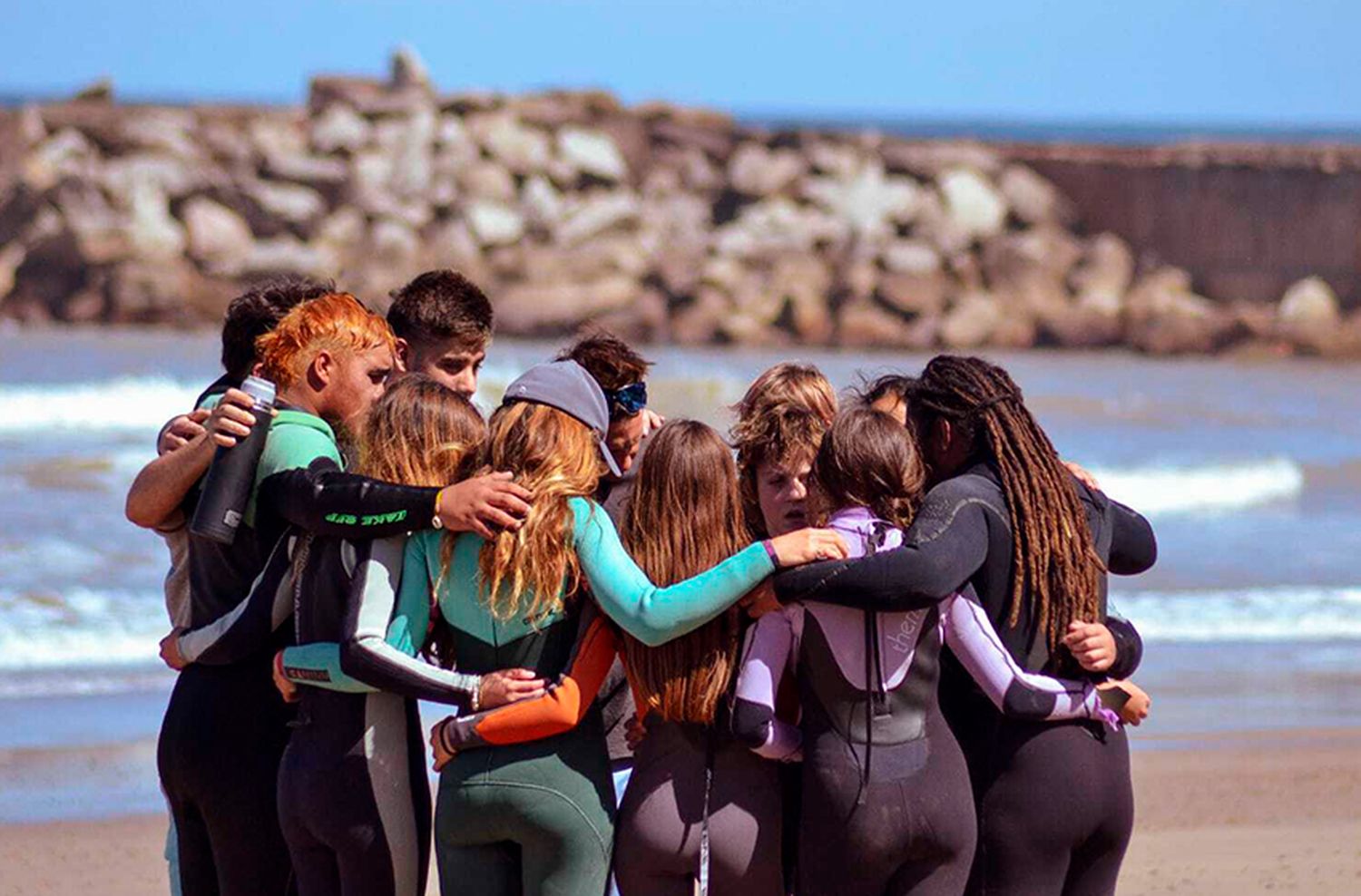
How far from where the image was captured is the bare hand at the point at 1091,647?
3.59 m

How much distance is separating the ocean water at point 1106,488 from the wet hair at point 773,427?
1181mm

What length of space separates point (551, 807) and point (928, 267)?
2654 cm

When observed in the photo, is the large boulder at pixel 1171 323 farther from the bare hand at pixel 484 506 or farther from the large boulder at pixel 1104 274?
the bare hand at pixel 484 506

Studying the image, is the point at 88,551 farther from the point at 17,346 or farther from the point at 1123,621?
the point at 17,346

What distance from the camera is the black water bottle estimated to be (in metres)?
3.71

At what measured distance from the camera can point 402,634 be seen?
3570 mm

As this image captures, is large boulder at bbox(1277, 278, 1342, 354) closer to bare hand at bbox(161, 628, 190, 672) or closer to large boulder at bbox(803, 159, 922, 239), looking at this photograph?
large boulder at bbox(803, 159, 922, 239)

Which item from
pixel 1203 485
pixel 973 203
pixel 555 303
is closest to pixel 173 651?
pixel 1203 485

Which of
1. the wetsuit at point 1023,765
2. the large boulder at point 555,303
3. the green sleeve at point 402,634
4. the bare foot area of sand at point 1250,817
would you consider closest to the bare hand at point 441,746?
the green sleeve at point 402,634

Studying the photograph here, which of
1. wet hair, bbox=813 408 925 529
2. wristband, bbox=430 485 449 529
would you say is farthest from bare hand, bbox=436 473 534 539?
wet hair, bbox=813 408 925 529

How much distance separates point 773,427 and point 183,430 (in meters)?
1.13

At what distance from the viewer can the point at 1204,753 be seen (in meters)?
7.63

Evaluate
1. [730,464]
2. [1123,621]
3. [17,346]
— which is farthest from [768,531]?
[17,346]

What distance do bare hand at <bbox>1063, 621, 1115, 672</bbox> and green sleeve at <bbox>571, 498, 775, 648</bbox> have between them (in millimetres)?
596
